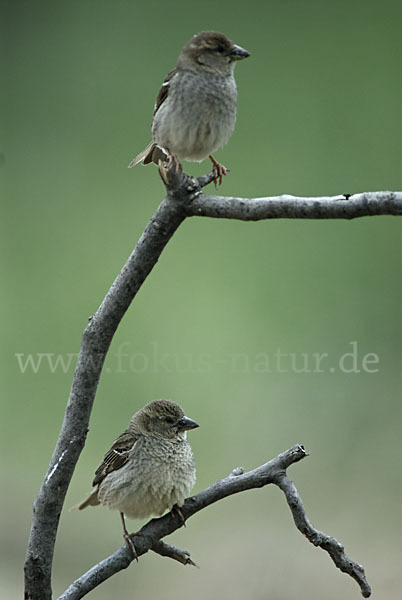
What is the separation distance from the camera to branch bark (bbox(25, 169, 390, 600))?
51.2 inches

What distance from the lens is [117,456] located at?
6.30 ft

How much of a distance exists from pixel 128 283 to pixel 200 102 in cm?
54

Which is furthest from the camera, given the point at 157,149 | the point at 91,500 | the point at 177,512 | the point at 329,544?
the point at 91,500

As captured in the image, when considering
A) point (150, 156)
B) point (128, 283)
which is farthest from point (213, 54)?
point (128, 283)

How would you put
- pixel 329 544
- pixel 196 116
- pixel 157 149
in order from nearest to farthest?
pixel 329 544 → pixel 196 116 → pixel 157 149

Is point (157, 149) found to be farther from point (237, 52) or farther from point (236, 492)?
point (236, 492)

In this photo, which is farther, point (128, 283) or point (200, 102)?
point (200, 102)

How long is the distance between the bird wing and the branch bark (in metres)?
0.43

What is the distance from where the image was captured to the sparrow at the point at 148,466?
5.82 feet

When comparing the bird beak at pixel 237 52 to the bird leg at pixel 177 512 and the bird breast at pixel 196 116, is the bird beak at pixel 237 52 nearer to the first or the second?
the bird breast at pixel 196 116

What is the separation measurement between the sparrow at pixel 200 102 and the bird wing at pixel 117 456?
710 mm

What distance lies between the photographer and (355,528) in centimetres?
349

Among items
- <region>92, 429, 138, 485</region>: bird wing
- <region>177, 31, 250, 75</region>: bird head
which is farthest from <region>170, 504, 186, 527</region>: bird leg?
<region>177, 31, 250, 75</region>: bird head

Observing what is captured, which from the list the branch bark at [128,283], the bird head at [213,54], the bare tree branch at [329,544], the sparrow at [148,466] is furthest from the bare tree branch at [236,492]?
the bird head at [213,54]
